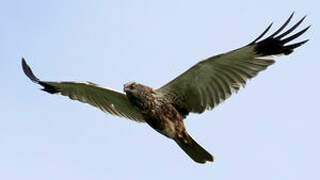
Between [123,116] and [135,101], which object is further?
[123,116]

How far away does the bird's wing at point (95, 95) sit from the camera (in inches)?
607

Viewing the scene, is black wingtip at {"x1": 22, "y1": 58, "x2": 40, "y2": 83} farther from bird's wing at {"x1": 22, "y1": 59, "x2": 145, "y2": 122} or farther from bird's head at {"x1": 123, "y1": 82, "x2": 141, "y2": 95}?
bird's head at {"x1": 123, "y1": 82, "x2": 141, "y2": 95}

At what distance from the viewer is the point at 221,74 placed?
47.2ft

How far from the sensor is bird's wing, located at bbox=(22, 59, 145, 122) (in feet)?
50.6

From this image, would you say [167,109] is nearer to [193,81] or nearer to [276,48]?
[193,81]

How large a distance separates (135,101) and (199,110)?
1050 millimetres

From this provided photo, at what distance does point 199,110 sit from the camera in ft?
48.7

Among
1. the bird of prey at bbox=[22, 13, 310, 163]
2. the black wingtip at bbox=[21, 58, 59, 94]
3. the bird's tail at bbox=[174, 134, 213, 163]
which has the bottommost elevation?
the bird's tail at bbox=[174, 134, 213, 163]

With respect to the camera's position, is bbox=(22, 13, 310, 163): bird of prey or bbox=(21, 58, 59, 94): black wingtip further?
bbox=(21, 58, 59, 94): black wingtip

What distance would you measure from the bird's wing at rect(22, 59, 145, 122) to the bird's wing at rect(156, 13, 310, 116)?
3.03 feet

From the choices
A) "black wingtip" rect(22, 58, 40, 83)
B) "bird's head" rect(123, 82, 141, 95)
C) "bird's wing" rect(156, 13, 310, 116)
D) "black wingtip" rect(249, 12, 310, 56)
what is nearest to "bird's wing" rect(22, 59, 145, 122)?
"black wingtip" rect(22, 58, 40, 83)

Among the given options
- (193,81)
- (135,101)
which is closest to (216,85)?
(193,81)

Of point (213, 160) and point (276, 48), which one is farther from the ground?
point (276, 48)

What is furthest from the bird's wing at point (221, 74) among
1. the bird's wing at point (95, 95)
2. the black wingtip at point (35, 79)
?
the black wingtip at point (35, 79)
